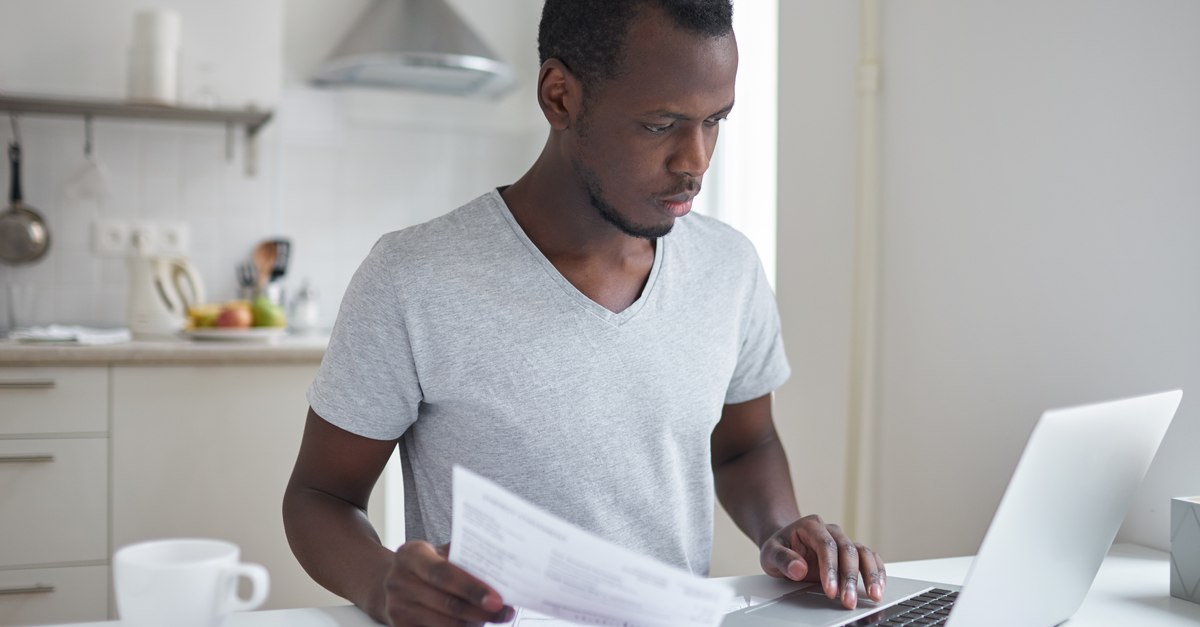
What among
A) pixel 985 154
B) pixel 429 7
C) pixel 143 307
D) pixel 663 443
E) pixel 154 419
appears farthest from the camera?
pixel 429 7

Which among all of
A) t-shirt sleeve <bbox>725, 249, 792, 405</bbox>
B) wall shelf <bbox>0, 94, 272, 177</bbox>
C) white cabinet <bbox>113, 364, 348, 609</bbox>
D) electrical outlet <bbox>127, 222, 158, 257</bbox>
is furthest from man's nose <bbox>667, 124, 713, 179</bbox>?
electrical outlet <bbox>127, 222, 158, 257</bbox>

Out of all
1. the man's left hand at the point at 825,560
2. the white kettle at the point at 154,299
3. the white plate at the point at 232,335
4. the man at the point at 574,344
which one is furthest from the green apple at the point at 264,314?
the man's left hand at the point at 825,560

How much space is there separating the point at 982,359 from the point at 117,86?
216cm

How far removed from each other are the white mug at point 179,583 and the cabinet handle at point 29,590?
1587mm

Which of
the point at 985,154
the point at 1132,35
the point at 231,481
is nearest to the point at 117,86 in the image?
the point at 231,481

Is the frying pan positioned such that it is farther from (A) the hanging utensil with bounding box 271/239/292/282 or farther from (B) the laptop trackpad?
(B) the laptop trackpad

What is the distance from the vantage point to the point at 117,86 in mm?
2318

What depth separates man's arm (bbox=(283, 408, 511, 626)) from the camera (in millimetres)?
577

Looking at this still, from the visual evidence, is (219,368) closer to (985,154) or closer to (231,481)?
(231,481)

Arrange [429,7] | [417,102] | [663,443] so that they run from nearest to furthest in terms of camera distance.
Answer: [663,443] < [429,7] < [417,102]

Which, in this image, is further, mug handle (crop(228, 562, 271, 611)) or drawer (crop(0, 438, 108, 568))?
drawer (crop(0, 438, 108, 568))

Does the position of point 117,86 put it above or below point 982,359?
above

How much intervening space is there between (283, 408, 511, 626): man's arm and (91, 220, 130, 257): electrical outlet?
1.95m

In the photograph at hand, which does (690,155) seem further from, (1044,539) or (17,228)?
(17,228)
